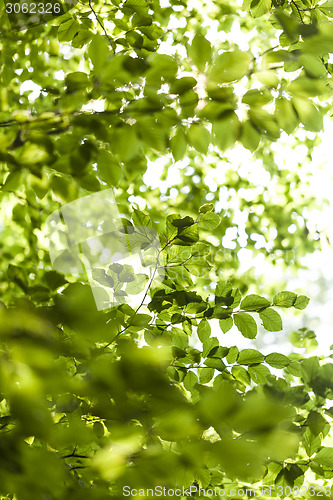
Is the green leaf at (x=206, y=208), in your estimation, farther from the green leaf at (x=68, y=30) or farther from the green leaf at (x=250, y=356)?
the green leaf at (x=68, y=30)

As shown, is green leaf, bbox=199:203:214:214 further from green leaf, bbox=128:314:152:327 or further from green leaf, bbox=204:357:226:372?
green leaf, bbox=204:357:226:372

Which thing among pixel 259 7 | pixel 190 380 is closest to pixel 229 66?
pixel 259 7

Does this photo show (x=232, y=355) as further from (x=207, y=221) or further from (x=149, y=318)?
(x=207, y=221)

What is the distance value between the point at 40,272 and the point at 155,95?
2265mm

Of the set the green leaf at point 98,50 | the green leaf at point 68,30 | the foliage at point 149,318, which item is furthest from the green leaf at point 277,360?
the green leaf at point 68,30

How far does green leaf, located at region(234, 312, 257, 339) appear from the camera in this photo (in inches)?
59.5

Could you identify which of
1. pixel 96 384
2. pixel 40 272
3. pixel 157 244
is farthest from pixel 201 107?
pixel 40 272

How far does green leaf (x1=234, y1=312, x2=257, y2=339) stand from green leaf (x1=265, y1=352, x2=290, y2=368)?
13 centimetres

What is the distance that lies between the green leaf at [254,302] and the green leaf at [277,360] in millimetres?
206

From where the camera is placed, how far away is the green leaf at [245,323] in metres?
1.51

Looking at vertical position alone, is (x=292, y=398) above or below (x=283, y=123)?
below

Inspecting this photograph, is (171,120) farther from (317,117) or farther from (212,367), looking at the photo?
(212,367)

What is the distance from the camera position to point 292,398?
Answer: 1.32m

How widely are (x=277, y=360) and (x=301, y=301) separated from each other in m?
0.28
